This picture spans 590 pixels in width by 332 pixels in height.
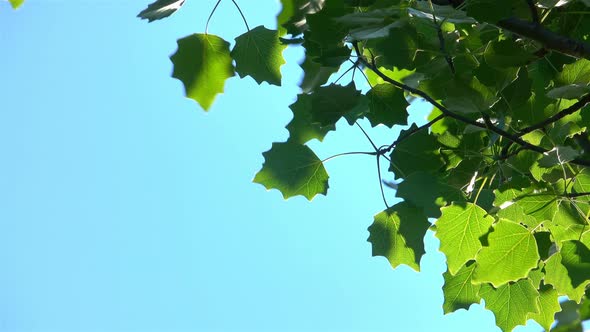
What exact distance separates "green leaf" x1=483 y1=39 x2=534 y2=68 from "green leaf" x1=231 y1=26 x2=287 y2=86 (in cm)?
59

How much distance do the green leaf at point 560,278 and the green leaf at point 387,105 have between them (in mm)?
551

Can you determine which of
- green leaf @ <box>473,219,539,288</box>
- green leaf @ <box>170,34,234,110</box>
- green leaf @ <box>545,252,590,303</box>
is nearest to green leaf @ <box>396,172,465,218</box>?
green leaf @ <box>473,219,539,288</box>

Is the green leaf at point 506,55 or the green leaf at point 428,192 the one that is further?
the green leaf at point 428,192

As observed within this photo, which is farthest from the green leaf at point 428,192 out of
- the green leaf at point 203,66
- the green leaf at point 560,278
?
the green leaf at point 203,66

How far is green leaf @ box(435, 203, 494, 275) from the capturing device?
5.67 ft

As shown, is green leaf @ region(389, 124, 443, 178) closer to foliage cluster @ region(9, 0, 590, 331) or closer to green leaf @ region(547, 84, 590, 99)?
foliage cluster @ region(9, 0, 590, 331)

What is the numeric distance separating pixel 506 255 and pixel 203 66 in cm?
95

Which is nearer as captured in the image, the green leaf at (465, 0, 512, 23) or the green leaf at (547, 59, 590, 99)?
the green leaf at (465, 0, 512, 23)

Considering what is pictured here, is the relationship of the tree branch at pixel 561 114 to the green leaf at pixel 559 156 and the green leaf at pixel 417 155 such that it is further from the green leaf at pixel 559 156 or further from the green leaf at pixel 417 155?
the green leaf at pixel 417 155

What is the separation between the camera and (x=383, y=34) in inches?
52.9

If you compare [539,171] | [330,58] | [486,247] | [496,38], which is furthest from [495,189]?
[330,58]

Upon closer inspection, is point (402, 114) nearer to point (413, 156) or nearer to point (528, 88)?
point (413, 156)

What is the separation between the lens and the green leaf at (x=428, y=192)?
1.83m

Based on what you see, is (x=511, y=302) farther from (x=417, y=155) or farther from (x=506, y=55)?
(x=506, y=55)
